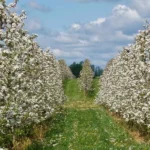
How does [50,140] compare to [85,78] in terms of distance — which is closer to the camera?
[50,140]

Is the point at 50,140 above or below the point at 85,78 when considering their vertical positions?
below

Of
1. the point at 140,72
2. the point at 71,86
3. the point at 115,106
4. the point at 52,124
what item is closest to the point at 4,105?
the point at 140,72

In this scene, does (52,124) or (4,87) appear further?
(52,124)

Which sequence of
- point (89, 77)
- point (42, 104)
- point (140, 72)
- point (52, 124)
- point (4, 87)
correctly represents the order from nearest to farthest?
1. point (4, 87)
2. point (140, 72)
3. point (42, 104)
4. point (52, 124)
5. point (89, 77)

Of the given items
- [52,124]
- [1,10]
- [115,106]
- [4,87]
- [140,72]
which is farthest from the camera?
[115,106]

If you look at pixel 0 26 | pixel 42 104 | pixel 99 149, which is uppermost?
pixel 0 26

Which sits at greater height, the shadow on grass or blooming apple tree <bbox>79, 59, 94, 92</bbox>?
blooming apple tree <bbox>79, 59, 94, 92</bbox>

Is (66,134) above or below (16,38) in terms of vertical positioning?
below

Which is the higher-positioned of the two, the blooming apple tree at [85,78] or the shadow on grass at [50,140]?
the blooming apple tree at [85,78]

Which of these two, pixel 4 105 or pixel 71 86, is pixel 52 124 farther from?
pixel 71 86

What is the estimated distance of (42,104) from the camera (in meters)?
30.1

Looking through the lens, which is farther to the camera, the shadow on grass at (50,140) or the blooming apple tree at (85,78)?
the blooming apple tree at (85,78)

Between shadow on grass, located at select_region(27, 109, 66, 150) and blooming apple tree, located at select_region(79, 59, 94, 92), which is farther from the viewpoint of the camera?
blooming apple tree, located at select_region(79, 59, 94, 92)

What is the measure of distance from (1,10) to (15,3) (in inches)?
26.3
